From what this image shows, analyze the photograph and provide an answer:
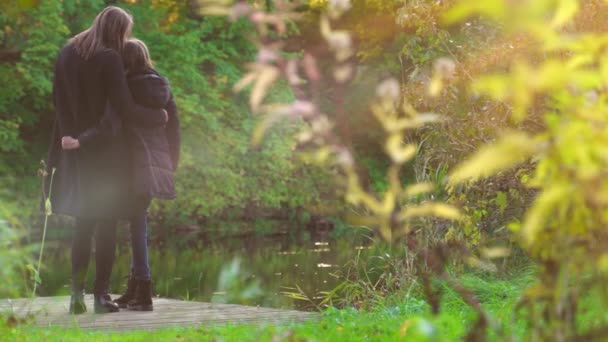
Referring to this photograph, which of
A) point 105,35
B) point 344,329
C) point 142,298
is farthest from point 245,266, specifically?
point 344,329

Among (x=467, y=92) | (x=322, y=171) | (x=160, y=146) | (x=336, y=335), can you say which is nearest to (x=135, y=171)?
(x=160, y=146)

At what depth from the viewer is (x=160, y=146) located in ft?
20.4

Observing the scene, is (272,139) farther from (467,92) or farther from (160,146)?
(160,146)

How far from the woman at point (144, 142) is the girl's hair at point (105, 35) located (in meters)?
0.09

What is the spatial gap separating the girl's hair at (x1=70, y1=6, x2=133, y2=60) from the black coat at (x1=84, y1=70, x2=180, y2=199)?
10.1 inches

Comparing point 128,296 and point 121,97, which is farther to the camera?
point 128,296

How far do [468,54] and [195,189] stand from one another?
684 inches

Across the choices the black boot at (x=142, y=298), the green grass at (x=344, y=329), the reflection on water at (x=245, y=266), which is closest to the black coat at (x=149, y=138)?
the black boot at (x=142, y=298)

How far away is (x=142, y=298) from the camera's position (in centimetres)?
650

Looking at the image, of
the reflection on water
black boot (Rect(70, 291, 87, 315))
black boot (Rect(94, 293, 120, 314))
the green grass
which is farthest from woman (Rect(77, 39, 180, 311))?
the reflection on water

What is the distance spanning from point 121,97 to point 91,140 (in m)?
0.29

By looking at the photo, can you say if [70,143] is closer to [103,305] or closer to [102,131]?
[102,131]

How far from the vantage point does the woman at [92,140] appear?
235 inches

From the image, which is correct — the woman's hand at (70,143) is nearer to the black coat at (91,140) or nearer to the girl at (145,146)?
the black coat at (91,140)
